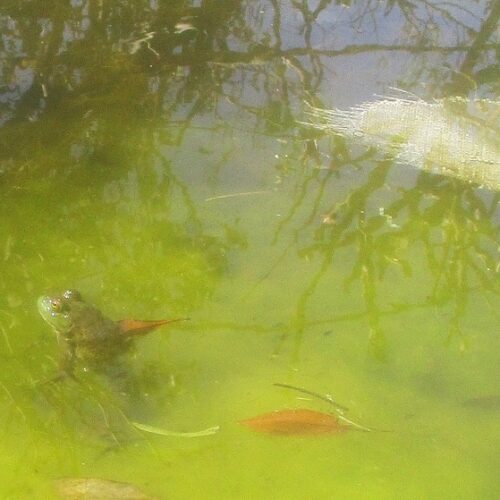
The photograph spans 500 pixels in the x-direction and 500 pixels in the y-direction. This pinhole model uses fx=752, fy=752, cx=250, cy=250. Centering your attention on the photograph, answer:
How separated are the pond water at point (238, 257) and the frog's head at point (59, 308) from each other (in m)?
0.04

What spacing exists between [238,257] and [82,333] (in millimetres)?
475

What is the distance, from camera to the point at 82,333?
1.65 m

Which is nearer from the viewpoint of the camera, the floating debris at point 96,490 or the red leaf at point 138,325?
the floating debris at point 96,490

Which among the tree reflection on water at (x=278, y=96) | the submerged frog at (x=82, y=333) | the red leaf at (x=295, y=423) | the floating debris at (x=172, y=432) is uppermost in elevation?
the tree reflection on water at (x=278, y=96)

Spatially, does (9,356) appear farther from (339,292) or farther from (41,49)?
(41,49)

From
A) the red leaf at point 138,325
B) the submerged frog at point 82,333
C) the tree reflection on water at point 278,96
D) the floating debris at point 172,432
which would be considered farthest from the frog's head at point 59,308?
the tree reflection on water at point 278,96

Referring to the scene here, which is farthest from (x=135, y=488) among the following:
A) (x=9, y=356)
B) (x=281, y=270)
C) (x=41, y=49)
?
(x=41, y=49)

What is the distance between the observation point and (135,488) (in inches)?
56.8

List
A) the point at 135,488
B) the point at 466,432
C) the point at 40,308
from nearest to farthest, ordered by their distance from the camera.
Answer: the point at 135,488
the point at 466,432
the point at 40,308

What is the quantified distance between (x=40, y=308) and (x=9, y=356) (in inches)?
5.1

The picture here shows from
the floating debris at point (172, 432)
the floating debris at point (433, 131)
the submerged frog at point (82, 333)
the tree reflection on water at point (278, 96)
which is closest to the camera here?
the floating debris at point (172, 432)

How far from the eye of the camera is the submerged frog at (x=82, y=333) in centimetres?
166

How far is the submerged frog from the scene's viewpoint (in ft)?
5.43

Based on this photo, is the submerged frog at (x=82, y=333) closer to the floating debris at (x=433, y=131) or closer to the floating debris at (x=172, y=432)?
the floating debris at (x=172, y=432)
